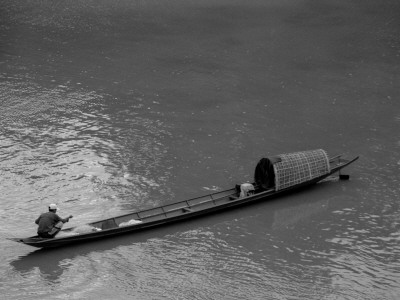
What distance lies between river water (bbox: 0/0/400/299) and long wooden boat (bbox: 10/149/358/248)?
1.23 ft

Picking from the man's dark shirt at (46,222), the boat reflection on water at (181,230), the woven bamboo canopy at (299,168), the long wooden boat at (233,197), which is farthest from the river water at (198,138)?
the man's dark shirt at (46,222)

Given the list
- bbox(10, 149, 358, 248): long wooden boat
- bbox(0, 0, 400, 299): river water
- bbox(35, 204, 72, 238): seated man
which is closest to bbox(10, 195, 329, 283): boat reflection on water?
bbox(0, 0, 400, 299): river water

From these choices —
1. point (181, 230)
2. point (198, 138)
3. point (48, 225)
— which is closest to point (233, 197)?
point (181, 230)

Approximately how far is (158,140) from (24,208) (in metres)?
6.82

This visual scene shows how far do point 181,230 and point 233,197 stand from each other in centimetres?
236

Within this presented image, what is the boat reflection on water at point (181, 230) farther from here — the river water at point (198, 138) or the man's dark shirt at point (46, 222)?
the man's dark shirt at point (46, 222)

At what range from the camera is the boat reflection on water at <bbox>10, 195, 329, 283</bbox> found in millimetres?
17844

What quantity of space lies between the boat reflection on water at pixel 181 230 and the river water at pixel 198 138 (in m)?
0.06

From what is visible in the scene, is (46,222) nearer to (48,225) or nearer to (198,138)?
(48,225)

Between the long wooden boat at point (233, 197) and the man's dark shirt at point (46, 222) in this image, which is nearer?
the man's dark shirt at point (46, 222)

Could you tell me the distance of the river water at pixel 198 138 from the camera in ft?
57.7

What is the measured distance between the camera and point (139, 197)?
21328mm

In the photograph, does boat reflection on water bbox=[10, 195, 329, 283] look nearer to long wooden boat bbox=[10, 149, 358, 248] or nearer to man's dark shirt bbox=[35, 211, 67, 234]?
long wooden boat bbox=[10, 149, 358, 248]

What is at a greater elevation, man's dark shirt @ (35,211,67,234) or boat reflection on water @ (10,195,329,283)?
man's dark shirt @ (35,211,67,234)
